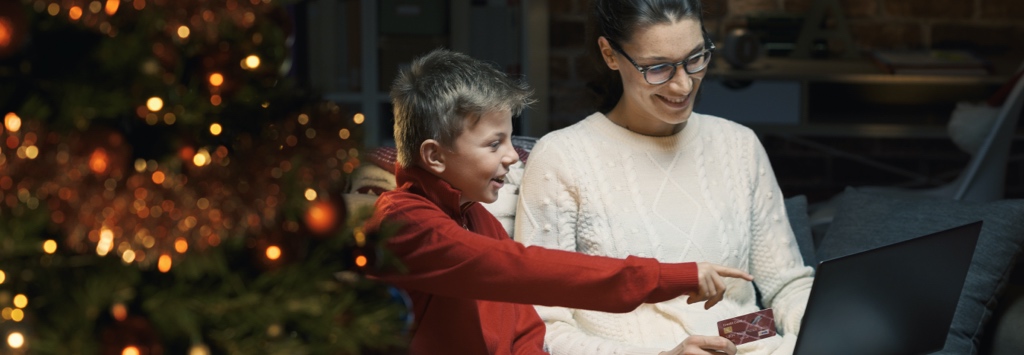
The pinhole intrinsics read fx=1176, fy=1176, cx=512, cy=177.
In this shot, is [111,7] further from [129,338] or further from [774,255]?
[774,255]

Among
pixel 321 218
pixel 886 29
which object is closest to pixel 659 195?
pixel 321 218

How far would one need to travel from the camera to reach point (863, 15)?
4.12m

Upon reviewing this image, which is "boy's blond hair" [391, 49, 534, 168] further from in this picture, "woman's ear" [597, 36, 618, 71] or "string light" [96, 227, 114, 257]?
"string light" [96, 227, 114, 257]

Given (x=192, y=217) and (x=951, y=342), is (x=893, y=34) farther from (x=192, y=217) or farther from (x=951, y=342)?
(x=192, y=217)

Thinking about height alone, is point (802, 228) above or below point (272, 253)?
below

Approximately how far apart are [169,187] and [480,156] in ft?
1.98

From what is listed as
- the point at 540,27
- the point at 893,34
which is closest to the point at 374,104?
the point at 540,27

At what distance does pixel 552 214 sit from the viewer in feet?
6.16

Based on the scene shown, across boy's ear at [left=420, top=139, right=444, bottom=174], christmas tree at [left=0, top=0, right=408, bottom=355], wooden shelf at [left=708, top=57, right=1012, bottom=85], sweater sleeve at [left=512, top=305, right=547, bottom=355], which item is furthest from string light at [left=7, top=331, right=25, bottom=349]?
wooden shelf at [left=708, top=57, right=1012, bottom=85]

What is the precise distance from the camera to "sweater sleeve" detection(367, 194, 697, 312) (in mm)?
1388

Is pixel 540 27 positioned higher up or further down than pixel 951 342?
higher up

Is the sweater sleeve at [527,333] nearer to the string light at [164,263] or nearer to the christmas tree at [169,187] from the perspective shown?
the christmas tree at [169,187]

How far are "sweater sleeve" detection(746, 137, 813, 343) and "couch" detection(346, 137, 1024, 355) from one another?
36 cm

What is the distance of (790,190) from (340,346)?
3455 millimetres
